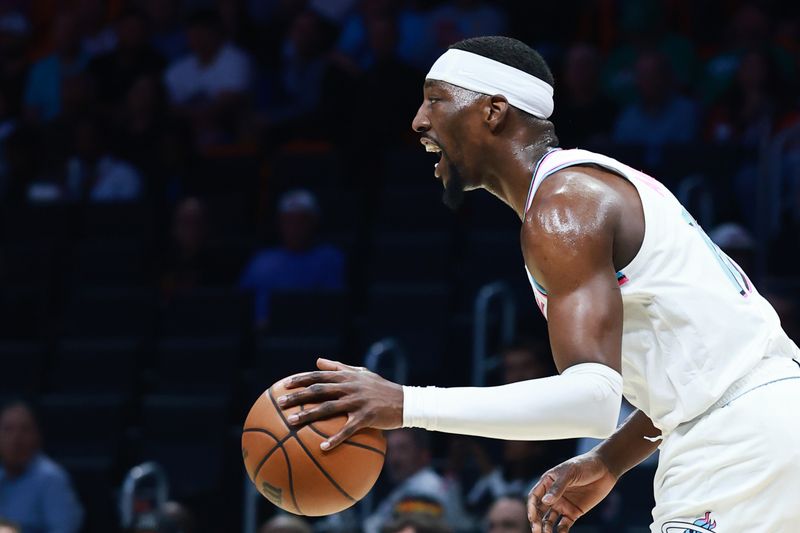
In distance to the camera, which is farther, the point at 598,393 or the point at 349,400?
the point at 349,400

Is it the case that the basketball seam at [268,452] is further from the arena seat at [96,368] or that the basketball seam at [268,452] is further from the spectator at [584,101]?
the spectator at [584,101]

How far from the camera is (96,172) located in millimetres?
11898

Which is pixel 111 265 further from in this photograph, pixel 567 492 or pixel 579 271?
pixel 579 271

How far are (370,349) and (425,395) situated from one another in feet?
20.3

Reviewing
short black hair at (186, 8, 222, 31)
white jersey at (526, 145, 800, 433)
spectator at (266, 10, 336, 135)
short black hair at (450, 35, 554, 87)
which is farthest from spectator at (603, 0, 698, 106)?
white jersey at (526, 145, 800, 433)

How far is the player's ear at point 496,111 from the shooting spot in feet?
11.7

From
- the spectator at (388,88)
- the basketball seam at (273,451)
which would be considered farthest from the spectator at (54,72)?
the basketball seam at (273,451)

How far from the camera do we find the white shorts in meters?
3.24

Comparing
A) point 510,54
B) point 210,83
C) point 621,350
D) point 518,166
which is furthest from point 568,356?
point 210,83

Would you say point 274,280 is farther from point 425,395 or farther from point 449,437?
point 425,395

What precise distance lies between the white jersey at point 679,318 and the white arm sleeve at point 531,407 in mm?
240

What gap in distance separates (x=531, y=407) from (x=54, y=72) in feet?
34.6

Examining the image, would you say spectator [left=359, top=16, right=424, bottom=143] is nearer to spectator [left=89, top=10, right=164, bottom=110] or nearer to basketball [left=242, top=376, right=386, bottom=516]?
spectator [left=89, top=10, right=164, bottom=110]

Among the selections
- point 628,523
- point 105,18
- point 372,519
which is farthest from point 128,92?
point 628,523
